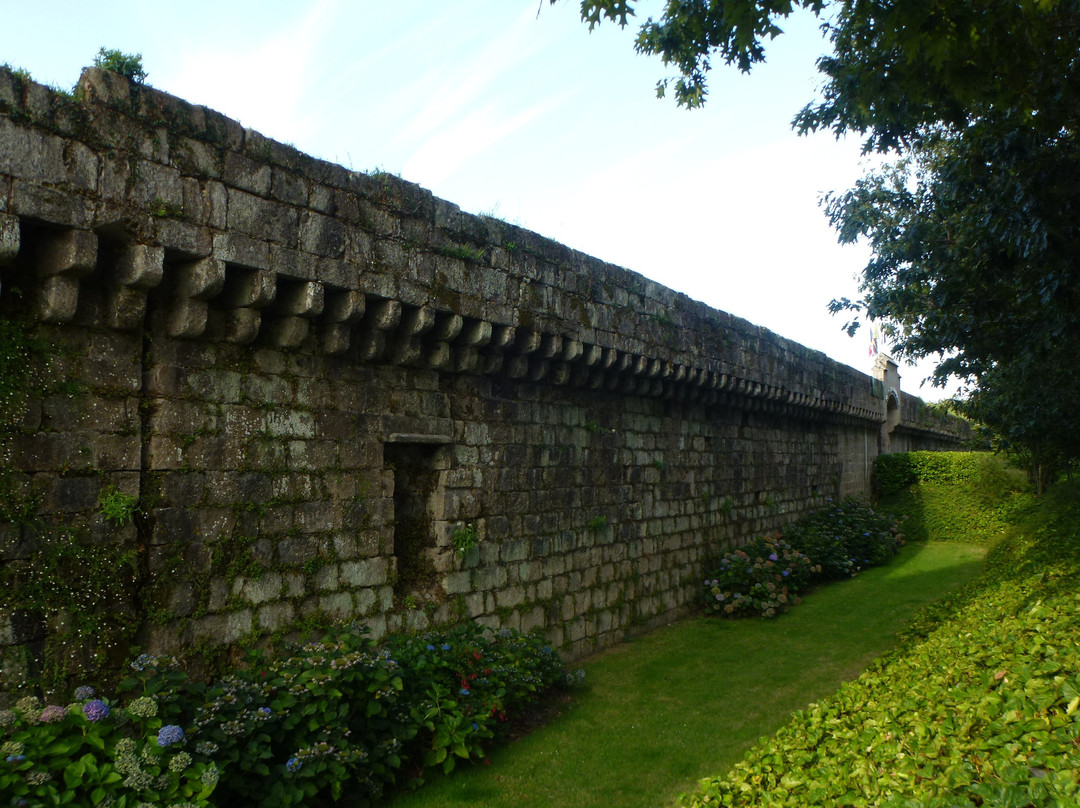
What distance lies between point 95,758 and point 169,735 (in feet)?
1.14

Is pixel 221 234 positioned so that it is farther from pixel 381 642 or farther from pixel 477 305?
pixel 381 642

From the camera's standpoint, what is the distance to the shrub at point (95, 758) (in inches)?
145

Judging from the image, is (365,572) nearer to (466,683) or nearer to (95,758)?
(466,683)

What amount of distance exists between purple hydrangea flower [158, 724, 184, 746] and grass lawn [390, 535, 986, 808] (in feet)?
5.24

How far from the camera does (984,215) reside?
27.2ft

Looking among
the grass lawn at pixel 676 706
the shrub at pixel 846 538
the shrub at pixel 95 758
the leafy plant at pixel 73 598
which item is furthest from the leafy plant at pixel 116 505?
the shrub at pixel 846 538

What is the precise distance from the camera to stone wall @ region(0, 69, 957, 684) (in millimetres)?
4531

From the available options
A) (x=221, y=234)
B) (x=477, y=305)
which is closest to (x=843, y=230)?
(x=477, y=305)

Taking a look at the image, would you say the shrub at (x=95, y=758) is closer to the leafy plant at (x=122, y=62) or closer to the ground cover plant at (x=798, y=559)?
the leafy plant at (x=122, y=62)

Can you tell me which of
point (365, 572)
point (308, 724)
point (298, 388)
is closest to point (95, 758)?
point (308, 724)

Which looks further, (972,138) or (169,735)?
Result: (972,138)

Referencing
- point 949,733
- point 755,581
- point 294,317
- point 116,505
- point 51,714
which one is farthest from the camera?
point 755,581

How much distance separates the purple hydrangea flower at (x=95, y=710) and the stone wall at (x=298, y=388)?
50 cm

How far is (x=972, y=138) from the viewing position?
7938mm
